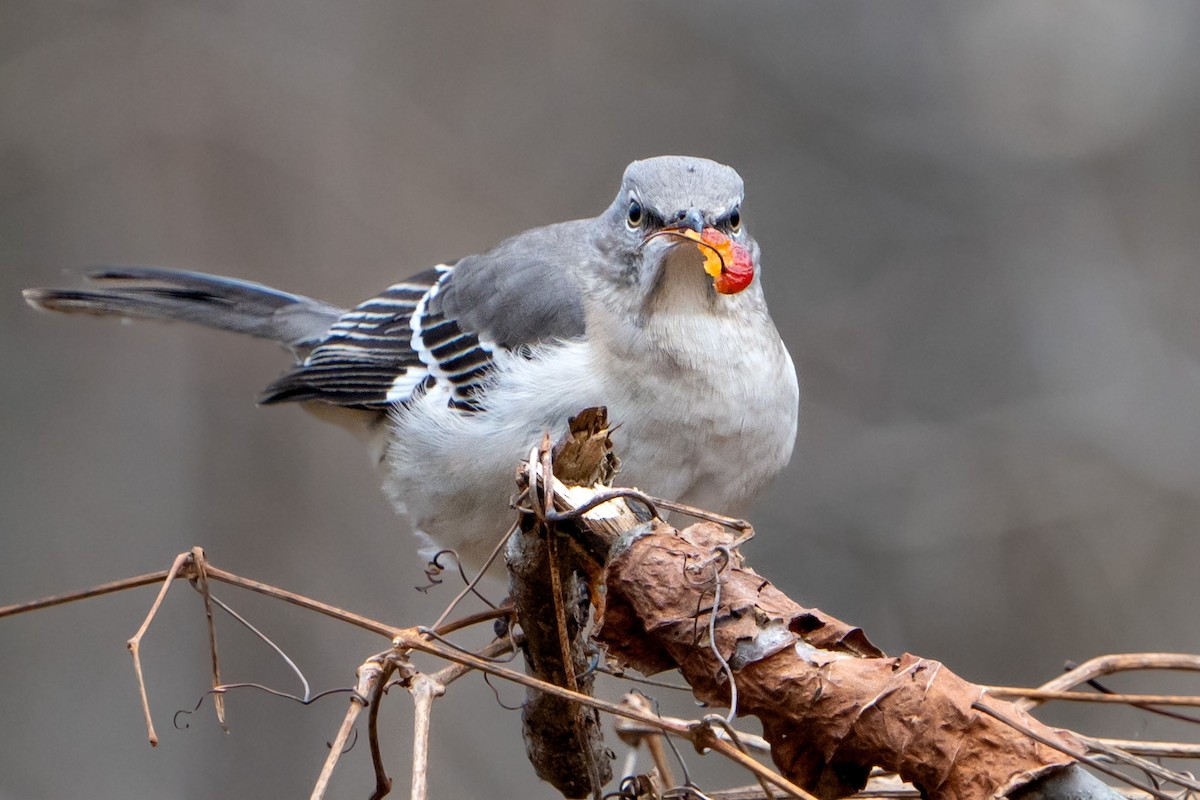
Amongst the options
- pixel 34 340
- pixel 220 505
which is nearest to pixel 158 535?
pixel 220 505

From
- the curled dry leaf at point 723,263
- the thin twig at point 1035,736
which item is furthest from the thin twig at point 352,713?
the curled dry leaf at point 723,263

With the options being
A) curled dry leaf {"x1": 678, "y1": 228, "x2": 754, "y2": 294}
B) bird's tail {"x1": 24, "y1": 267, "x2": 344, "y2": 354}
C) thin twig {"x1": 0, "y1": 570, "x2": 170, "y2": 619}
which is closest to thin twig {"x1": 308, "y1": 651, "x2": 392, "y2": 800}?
thin twig {"x1": 0, "y1": 570, "x2": 170, "y2": 619}

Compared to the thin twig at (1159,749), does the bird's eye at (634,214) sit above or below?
above

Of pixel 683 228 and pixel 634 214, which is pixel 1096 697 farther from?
pixel 634 214

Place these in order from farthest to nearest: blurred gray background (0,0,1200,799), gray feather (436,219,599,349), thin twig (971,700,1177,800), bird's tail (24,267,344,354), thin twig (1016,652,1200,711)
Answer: blurred gray background (0,0,1200,799) < bird's tail (24,267,344,354) < gray feather (436,219,599,349) < thin twig (1016,652,1200,711) < thin twig (971,700,1177,800)

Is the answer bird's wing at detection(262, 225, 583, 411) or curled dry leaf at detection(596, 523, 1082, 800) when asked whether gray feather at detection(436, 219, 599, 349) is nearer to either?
bird's wing at detection(262, 225, 583, 411)

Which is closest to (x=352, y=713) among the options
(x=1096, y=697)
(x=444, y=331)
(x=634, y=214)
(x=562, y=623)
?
(x=562, y=623)

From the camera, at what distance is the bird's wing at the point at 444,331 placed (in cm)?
350

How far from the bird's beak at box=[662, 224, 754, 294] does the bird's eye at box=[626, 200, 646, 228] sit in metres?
0.18

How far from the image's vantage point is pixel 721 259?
9.84ft

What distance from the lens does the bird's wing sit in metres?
3.50

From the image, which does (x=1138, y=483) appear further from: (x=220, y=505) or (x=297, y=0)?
(x=297, y=0)

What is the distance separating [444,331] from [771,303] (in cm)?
263

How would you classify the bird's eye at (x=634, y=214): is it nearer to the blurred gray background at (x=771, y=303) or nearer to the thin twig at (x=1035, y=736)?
the thin twig at (x=1035, y=736)
